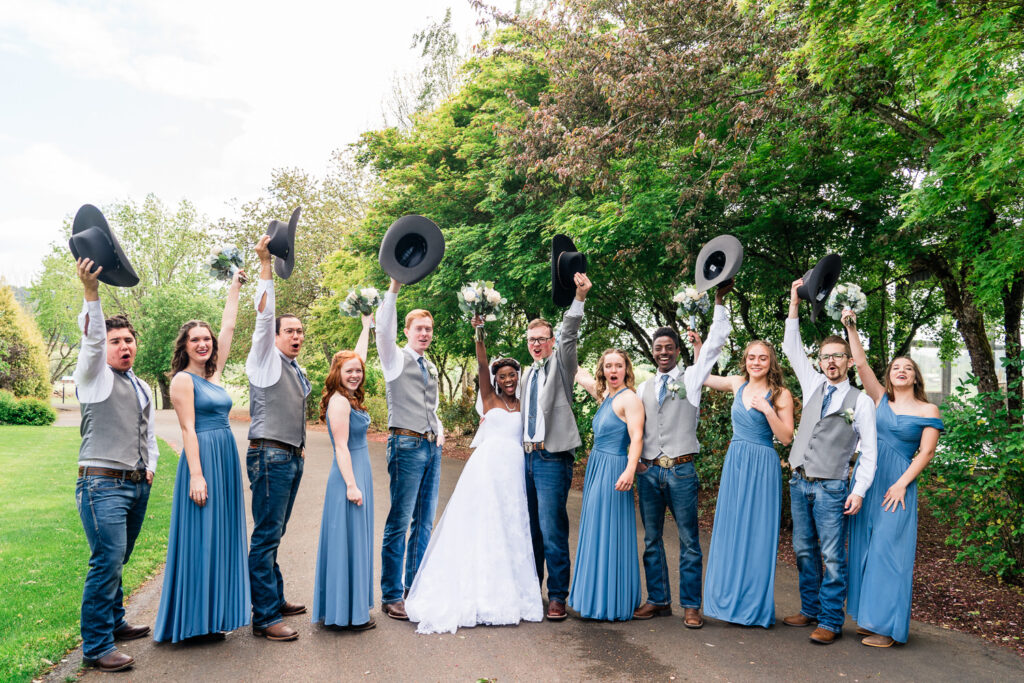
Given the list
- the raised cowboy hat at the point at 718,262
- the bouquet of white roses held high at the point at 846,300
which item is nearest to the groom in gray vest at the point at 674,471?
the raised cowboy hat at the point at 718,262

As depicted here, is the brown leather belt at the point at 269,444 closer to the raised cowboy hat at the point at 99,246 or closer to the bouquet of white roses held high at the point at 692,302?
the raised cowboy hat at the point at 99,246

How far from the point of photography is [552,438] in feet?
18.6

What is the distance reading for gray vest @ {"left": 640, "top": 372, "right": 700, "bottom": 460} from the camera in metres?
5.60

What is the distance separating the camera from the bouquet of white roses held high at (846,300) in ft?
18.4

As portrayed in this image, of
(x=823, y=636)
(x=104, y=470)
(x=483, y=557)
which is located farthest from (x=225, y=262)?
(x=823, y=636)

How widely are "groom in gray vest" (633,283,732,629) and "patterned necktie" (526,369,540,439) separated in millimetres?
925

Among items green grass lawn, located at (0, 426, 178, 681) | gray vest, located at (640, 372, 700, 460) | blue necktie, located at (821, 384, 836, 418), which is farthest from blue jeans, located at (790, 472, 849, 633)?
green grass lawn, located at (0, 426, 178, 681)

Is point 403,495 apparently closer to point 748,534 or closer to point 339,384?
point 339,384

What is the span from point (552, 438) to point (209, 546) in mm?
2654

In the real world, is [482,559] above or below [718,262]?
below

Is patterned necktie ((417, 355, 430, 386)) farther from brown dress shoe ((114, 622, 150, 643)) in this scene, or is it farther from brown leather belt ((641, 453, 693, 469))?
brown dress shoe ((114, 622, 150, 643))

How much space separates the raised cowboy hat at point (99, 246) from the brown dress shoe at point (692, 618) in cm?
472

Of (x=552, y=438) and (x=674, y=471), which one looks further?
(x=552, y=438)

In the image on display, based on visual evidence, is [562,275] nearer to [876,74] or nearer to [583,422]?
[876,74]
